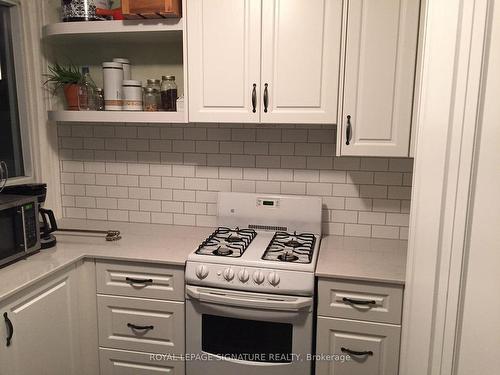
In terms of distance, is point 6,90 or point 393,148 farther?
point 6,90

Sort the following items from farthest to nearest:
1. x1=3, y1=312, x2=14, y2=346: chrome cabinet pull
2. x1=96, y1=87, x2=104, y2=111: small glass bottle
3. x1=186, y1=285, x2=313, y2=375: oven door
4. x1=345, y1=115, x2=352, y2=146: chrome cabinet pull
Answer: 1. x1=96, y1=87, x2=104, y2=111: small glass bottle
2. x1=345, y1=115, x2=352, y2=146: chrome cabinet pull
3. x1=186, y1=285, x2=313, y2=375: oven door
4. x1=3, y1=312, x2=14, y2=346: chrome cabinet pull

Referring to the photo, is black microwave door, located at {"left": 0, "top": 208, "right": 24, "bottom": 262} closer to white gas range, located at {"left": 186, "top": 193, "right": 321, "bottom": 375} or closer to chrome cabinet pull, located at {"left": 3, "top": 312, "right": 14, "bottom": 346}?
chrome cabinet pull, located at {"left": 3, "top": 312, "right": 14, "bottom": 346}

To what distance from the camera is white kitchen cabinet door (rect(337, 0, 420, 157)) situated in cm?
180

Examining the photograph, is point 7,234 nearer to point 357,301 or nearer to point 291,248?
point 291,248

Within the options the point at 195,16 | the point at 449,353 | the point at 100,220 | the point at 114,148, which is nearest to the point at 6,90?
the point at 114,148

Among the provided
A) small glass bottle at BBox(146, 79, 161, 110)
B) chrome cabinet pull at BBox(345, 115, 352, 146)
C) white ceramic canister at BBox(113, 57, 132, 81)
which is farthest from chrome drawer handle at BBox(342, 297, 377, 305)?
white ceramic canister at BBox(113, 57, 132, 81)

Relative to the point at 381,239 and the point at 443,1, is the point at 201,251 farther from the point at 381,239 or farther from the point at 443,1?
the point at 443,1

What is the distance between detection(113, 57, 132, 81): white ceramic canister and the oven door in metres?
1.28

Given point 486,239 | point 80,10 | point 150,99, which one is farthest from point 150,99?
point 486,239

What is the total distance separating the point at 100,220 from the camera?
8.68 feet

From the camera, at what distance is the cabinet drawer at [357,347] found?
5.88 ft

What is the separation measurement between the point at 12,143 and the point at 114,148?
57cm

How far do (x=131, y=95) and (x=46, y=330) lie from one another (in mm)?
1245

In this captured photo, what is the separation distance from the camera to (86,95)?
2.34m
